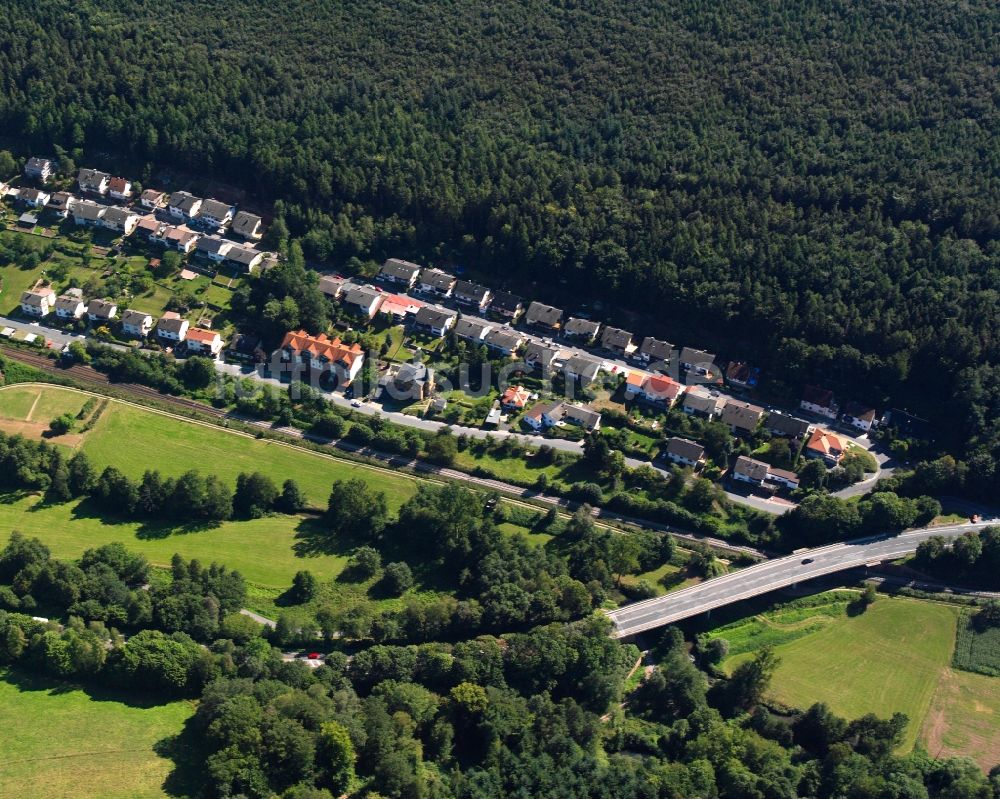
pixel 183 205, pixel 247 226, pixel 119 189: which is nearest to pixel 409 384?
pixel 247 226

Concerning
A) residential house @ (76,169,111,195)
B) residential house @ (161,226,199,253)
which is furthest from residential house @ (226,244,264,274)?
residential house @ (76,169,111,195)

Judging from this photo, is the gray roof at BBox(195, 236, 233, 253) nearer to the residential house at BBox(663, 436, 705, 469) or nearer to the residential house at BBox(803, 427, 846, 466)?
the residential house at BBox(663, 436, 705, 469)

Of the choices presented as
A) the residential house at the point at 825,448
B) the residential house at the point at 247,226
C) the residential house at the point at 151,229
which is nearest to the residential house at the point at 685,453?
the residential house at the point at 825,448

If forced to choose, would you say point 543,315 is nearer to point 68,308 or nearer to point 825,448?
point 825,448

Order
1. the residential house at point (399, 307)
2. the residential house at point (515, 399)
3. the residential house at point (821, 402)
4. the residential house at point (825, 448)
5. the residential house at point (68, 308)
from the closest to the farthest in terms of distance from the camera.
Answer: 1. the residential house at point (825, 448)
2. the residential house at point (515, 399)
3. the residential house at point (821, 402)
4. the residential house at point (68, 308)
5. the residential house at point (399, 307)

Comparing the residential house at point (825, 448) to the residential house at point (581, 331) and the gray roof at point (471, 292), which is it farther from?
the gray roof at point (471, 292)

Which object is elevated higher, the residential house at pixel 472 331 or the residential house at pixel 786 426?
the residential house at pixel 786 426
